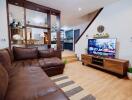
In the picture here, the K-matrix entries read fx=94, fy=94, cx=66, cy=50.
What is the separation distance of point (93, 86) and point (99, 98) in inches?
19.6

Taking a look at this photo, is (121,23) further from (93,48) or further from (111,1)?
(93,48)

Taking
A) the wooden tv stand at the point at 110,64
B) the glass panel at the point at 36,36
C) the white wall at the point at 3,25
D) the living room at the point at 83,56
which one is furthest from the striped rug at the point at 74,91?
the white wall at the point at 3,25

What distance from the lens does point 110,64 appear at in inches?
122

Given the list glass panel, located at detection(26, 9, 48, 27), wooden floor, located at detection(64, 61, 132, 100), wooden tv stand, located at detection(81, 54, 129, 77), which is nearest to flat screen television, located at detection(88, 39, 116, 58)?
wooden tv stand, located at detection(81, 54, 129, 77)

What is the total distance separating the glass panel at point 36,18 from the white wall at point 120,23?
242 centimetres

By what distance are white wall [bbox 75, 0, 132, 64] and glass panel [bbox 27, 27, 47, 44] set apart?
8.17 feet

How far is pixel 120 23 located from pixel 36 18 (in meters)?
3.22

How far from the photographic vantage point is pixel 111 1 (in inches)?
129

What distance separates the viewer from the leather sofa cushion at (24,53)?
2.93m

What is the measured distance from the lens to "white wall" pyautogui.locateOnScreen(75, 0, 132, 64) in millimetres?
2988

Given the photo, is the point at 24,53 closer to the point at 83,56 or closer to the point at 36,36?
the point at 36,36

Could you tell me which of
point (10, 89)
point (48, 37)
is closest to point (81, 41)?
point (48, 37)

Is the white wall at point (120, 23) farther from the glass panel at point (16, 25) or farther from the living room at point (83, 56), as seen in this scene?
the glass panel at point (16, 25)

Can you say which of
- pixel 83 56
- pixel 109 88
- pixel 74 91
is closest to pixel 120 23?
pixel 83 56
